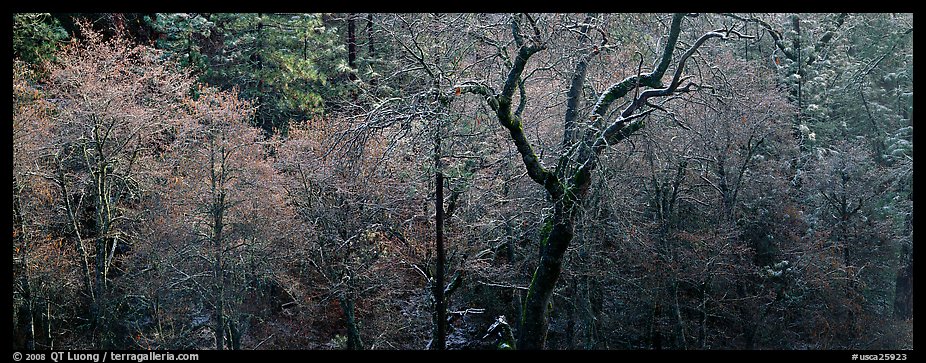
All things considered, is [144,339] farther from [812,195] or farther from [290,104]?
[812,195]

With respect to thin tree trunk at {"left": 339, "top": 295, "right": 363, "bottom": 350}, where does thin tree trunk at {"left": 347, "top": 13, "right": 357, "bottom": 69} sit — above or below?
above

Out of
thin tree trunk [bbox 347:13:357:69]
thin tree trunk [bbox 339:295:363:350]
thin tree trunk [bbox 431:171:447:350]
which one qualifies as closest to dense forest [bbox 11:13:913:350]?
thin tree trunk [bbox 339:295:363:350]

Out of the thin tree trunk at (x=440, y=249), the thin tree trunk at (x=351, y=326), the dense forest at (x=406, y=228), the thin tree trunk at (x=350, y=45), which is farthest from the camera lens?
the thin tree trunk at (x=350, y=45)

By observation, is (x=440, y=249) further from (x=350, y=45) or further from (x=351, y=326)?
(x=350, y=45)

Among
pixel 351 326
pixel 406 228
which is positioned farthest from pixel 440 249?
pixel 351 326

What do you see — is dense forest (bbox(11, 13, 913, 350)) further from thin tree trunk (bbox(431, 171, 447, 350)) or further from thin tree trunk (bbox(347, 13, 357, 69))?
thin tree trunk (bbox(347, 13, 357, 69))

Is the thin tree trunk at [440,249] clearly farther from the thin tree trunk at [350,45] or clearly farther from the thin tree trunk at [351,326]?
the thin tree trunk at [350,45]

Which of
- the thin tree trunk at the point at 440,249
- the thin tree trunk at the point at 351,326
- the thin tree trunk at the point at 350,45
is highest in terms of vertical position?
Result: the thin tree trunk at the point at 350,45

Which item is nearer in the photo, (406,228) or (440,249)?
(440,249)

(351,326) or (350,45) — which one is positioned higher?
(350,45)

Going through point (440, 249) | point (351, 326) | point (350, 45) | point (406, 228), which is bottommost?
point (351, 326)

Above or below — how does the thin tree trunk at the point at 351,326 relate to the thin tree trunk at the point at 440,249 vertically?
below

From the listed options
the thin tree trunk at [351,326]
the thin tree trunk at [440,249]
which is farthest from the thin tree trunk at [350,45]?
the thin tree trunk at [440,249]
